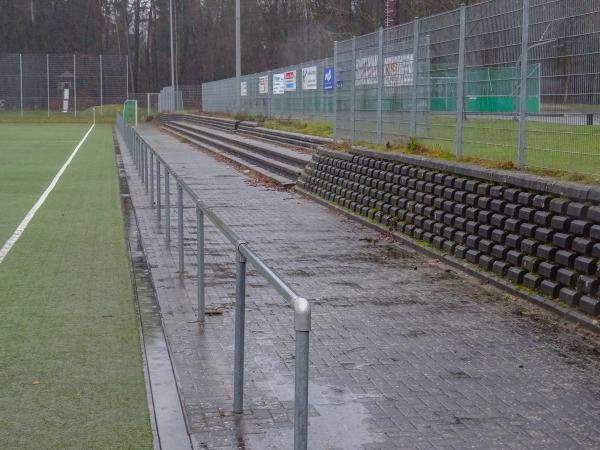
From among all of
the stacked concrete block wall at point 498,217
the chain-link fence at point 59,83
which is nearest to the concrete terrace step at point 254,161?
the stacked concrete block wall at point 498,217

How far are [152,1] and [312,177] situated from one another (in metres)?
77.4

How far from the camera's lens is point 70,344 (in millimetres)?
6883

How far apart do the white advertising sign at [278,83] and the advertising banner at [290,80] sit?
18.4 inches

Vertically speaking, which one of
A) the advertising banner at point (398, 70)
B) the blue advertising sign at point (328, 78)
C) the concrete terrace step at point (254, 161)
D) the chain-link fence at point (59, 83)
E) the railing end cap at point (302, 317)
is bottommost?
the concrete terrace step at point (254, 161)

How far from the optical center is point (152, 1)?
294ft

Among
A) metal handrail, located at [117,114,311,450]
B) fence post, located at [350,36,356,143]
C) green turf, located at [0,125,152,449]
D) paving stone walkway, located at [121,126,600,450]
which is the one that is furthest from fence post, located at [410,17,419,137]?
metal handrail, located at [117,114,311,450]

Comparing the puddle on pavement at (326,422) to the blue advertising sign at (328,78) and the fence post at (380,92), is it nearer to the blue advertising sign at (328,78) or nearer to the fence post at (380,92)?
the fence post at (380,92)

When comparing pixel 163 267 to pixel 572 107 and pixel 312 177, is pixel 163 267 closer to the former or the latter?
pixel 572 107

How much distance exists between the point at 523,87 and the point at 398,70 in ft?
13.5

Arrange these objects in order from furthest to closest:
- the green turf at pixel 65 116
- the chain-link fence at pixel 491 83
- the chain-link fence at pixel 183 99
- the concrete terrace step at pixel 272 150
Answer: the green turf at pixel 65 116 → the chain-link fence at pixel 183 99 → the concrete terrace step at pixel 272 150 → the chain-link fence at pixel 491 83

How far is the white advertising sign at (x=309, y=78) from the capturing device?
88.7 feet

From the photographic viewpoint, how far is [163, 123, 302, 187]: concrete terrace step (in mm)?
18922

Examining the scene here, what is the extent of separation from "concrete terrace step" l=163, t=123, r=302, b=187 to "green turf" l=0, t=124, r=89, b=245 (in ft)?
15.0

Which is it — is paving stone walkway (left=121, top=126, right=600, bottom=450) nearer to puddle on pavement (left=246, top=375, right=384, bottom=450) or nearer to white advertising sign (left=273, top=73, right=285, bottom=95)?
puddle on pavement (left=246, top=375, right=384, bottom=450)
